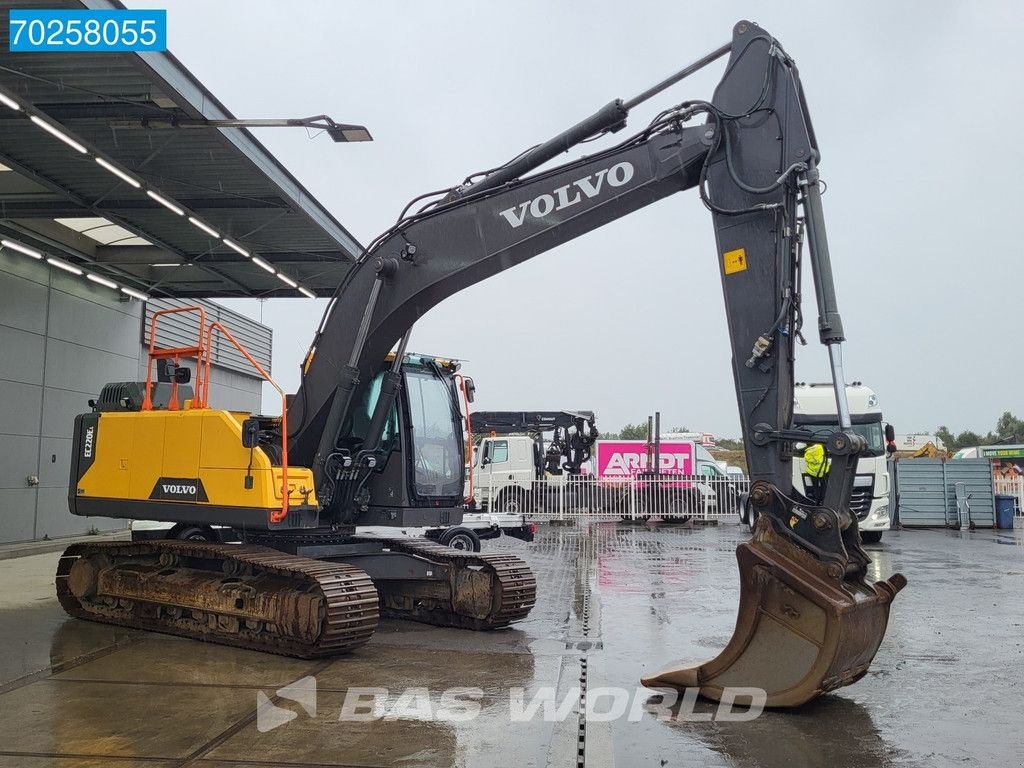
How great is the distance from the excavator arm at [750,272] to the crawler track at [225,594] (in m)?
1.55

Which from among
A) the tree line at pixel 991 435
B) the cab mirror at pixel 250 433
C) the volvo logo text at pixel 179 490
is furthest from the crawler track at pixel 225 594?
the tree line at pixel 991 435

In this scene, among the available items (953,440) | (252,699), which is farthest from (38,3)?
(953,440)

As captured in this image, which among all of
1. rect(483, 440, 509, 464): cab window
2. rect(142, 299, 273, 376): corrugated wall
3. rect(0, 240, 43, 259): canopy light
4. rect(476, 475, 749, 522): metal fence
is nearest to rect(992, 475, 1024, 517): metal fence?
rect(476, 475, 749, 522): metal fence

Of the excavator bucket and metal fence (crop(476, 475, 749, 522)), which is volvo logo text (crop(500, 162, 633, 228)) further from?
metal fence (crop(476, 475, 749, 522))

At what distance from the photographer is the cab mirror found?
7.36 metres

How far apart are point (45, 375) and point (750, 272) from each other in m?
14.2

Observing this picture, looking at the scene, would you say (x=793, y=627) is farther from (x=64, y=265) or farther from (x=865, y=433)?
(x=64, y=265)

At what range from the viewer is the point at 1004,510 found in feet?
72.1

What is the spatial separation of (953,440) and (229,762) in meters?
77.0

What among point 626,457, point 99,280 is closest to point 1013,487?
point 626,457

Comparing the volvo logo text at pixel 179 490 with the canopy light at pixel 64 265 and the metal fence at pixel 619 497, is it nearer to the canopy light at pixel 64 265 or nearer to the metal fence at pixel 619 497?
the canopy light at pixel 64 265

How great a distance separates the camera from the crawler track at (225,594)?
688cm

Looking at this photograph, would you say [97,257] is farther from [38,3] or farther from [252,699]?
[252,699]

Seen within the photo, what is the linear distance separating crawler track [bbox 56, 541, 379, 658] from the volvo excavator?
22 millimetres
